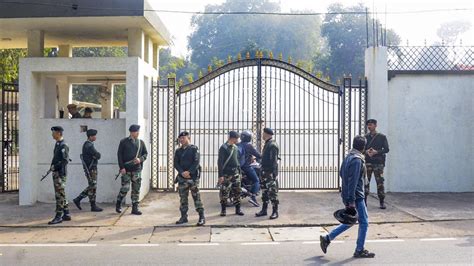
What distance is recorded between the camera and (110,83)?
1548 cm

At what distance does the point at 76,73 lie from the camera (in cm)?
1135

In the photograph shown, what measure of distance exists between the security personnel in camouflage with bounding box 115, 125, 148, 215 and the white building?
101 centimetres

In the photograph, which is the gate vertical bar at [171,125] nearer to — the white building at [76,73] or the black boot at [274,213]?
the white building at [76,73]

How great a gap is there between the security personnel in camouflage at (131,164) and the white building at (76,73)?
101 cm

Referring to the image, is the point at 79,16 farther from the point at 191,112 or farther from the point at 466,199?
the point at 466,199

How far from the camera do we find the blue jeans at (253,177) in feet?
35.8

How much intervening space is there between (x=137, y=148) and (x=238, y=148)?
2.01 m

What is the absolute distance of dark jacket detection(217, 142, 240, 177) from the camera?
31.4 ft

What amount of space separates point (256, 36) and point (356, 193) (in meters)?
65.2

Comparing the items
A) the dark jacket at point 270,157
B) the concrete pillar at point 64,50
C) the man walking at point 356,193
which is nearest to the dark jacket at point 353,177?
the man walking at point 356,193

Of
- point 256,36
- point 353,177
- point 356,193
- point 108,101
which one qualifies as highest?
point 256,36

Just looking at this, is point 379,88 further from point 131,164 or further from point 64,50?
point 64,50

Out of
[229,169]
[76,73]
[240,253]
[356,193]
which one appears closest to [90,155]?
[76,73]

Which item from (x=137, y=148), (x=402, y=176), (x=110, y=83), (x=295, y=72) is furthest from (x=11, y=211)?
(x=402, y=176)
